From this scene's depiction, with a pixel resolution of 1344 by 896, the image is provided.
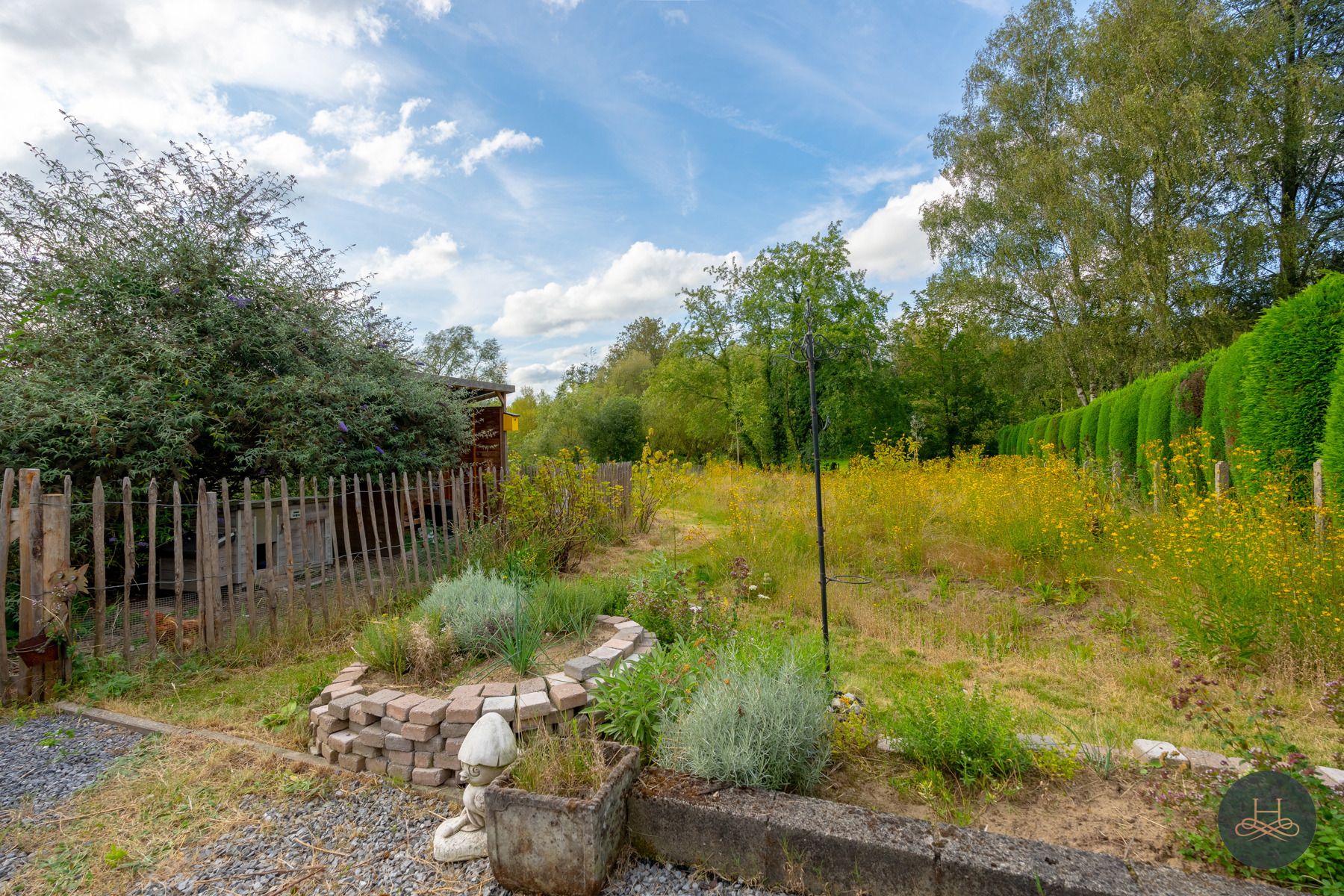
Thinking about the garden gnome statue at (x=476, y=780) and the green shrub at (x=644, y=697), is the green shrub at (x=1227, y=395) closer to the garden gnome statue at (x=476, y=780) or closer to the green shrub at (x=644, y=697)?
the green shrub at (x=644, y=697)

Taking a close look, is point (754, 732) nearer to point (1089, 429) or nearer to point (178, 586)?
point (178, 586)

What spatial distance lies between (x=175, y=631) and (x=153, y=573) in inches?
22.4

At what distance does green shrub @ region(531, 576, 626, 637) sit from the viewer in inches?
146

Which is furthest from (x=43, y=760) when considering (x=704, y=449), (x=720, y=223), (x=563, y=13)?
(x=704, y=449)

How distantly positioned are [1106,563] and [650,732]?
4759 mm

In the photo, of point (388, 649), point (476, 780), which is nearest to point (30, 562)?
point (388, 649)

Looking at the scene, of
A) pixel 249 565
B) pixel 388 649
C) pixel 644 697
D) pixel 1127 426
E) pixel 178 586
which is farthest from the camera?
pixel 1127 426

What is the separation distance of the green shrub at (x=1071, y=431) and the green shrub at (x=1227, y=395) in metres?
5.58

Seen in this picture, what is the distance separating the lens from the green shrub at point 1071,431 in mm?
11781

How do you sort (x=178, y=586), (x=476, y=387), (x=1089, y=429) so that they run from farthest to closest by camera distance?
(x=1089, y=429) < (x=476, y=387) < (x=178, y=586)

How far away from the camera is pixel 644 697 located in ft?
8.42

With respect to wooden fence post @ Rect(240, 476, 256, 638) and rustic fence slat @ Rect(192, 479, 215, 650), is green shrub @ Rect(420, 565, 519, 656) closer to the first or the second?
wooden fence post @ Rect(240, 476, 256, 638)

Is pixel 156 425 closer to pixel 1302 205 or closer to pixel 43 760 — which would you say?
pixel 43 760

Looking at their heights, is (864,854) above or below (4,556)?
below
